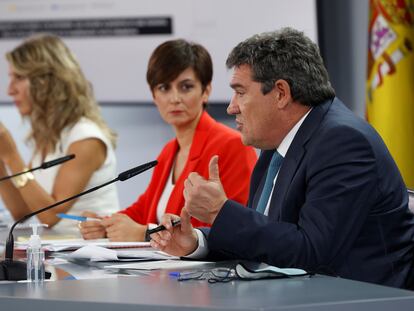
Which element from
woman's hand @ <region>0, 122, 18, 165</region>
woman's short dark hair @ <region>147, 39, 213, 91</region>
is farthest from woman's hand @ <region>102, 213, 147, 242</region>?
woman's hand @ <region>0, 122, 18, 165</region>

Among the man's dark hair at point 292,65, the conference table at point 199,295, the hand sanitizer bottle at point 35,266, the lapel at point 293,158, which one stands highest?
the man's dark hair at point 292,65

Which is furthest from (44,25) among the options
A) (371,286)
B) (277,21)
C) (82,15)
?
(371,286)

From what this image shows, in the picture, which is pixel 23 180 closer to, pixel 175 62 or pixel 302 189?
pixel 175 62

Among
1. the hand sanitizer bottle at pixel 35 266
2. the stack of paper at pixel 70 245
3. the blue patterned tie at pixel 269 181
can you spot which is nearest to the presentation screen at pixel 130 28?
the stack of paper at pixel 70 245

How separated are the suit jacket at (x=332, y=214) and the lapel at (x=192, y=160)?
43.3 inches

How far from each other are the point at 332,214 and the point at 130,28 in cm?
337

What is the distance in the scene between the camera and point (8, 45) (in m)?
5.77

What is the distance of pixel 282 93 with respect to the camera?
2.51 meters

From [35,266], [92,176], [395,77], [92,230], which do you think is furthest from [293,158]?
[92,176]

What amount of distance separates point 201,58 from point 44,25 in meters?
2.22

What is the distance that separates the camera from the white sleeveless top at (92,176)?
4.23 metres

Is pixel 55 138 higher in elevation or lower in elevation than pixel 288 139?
lower

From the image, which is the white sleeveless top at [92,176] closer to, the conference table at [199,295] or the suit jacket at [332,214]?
the suit jacket at [332,214]

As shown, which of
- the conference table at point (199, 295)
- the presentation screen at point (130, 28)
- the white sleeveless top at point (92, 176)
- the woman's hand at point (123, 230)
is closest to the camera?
the conference table at point (199, 295)
